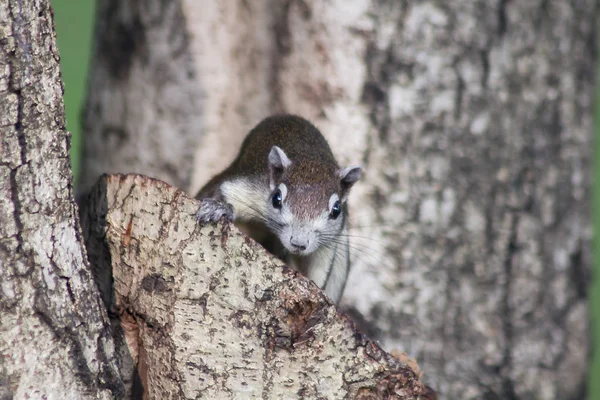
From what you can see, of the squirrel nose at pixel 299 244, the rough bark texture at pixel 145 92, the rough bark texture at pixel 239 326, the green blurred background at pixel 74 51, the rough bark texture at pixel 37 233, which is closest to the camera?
the rough bark texture at pixel 37 233

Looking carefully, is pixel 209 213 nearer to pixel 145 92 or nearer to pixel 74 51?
pixel 145 92

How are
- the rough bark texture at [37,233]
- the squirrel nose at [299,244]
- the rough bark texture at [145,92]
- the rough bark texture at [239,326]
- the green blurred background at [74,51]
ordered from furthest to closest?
1. the green blurred background at [74,51]
2. the rough bark texture at [145,92]
3. the squirrel nose at [299,244]
4. the rough bark texture at [239,326]
5. the rough bark texture at [37,233]

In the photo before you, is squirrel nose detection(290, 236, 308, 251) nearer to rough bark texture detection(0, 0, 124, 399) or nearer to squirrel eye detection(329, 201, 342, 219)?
squirrel eye detection(329, 201, 342, 219)

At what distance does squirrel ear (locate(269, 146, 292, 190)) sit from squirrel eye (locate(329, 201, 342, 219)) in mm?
223

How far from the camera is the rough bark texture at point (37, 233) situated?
6.59 feet

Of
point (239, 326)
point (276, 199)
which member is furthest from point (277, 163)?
point (239, 326)

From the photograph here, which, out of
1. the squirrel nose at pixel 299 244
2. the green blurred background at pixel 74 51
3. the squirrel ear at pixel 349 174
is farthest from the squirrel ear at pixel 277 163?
the green blurred background at pixel 74 51

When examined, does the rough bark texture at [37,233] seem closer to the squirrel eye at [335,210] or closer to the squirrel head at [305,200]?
the squirrel head at [305,200]

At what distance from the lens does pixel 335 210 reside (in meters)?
3.12

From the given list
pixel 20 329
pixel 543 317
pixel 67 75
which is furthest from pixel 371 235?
pixel 67 75

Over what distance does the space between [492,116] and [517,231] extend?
0.54 meters

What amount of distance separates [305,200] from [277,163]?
0.59 feet

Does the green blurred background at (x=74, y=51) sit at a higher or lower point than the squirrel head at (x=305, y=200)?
higher

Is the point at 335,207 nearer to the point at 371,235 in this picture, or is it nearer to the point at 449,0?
the point at 371,235
